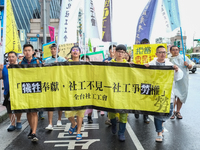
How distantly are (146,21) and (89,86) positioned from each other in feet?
12.9

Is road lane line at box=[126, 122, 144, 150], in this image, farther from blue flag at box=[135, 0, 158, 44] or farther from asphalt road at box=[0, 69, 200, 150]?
blue flag at box=[135, 0, 158, 44]

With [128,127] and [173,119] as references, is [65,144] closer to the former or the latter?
[128,127]

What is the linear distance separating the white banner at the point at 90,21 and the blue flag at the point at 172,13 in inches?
69.6

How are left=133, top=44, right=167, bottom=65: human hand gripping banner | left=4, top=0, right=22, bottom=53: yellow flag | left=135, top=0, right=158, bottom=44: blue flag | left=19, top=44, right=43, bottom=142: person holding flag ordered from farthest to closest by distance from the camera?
left=133, top=44, right=167, bottom=65: human hand gripping banner
left=135, top=0, right=158, bottom=44: blue flag
left=4, top=0, right=22, bottom=53: yellow flag
left=19, top=44, right=43, bottom=142: person holding flag

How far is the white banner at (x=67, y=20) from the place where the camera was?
4.44m

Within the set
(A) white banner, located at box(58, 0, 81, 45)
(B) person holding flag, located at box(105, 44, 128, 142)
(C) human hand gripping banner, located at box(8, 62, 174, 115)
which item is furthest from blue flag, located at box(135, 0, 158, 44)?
(C) human hand gripping banner, located at box(8, 62, 174, 115)

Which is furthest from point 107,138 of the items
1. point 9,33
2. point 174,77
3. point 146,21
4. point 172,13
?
point 146,21

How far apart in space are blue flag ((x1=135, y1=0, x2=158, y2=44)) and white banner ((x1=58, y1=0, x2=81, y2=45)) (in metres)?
3.28

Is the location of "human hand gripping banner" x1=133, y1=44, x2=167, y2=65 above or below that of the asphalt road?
above

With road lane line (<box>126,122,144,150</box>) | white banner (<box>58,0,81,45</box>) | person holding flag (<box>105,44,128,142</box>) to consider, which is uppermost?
white banner (<box>58,0,81,45</box>)

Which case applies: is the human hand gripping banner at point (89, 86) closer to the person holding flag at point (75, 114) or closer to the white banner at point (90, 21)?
the person holding flag at point (75, 114)

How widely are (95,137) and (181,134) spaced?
1802 millimetres

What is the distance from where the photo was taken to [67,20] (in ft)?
14.7

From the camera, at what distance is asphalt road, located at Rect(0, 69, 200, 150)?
12.9ft
